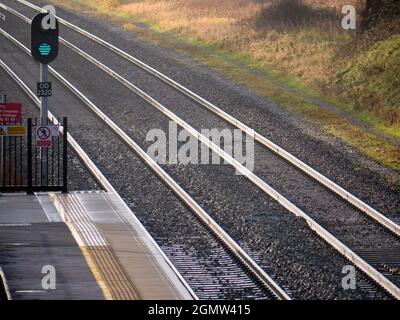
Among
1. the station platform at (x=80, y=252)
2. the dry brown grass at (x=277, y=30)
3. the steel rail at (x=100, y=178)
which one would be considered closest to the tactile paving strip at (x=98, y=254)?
the station platform at (x=80, y=252)

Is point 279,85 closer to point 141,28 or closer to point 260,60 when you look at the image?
point 260,60

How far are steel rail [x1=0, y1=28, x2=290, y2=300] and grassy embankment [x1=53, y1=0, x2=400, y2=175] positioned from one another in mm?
5040

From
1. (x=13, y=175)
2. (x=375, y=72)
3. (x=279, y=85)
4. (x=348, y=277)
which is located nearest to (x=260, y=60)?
(x=279, y=85)

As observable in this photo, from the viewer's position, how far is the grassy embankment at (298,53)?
86.5ft

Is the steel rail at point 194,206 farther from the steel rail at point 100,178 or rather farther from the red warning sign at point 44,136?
the red warning sign at point 44,136

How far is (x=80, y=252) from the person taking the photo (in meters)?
14.3

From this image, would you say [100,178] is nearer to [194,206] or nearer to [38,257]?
[194,206]

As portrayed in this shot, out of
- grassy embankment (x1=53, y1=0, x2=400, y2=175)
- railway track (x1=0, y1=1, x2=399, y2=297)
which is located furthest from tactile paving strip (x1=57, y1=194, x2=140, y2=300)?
grassy embankment (x1=53, y1=0, x2=400, y2=175)

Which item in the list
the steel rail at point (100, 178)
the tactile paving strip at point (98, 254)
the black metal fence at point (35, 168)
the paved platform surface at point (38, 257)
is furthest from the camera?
the black metal fence at point (35, 168)

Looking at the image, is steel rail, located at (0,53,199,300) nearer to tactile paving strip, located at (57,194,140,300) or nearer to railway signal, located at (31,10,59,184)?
tactile paving strip, located at (57,194,140,300)

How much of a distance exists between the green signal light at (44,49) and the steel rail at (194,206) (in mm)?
3302

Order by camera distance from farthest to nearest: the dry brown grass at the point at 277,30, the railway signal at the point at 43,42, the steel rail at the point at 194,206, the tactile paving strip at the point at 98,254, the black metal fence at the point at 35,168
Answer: the dry brown grass at the point at 277,30
the railway signal at the point at 43,42
the black metal fence at the point at 35,168
the steel rail at the point at 194,206
the tactile paving strip at the point at 98,254

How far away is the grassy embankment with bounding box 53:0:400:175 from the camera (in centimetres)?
2638

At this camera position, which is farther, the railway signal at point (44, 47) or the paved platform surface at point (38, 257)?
the railway signal at point (44, 47)
